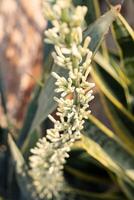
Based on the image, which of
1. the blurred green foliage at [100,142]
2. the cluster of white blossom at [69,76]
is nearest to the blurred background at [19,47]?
the blurred green foliage at [100,142]

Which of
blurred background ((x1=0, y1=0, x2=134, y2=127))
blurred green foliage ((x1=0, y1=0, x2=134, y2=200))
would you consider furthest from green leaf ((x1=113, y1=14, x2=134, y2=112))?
blurred background ((x1=0, y1=0, x2=134, y2=127))

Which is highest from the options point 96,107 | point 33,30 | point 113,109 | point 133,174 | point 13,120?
point 33,30

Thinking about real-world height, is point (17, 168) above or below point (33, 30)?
below

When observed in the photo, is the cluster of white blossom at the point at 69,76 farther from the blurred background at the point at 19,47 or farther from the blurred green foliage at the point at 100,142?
the blurred background at the point at 19,47

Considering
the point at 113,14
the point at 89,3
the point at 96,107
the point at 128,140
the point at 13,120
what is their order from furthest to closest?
the point at 13,120, the point at 96,107, the point at 128,140, the point at 89,3, the point at 113,14

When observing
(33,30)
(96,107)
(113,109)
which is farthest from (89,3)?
(33,30)

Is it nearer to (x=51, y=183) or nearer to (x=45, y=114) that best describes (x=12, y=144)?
(x=51, y=183)

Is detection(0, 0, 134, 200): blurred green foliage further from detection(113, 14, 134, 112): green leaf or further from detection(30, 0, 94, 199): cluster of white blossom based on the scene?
detection(30, 0, 94, 199): cluster of white blossom
